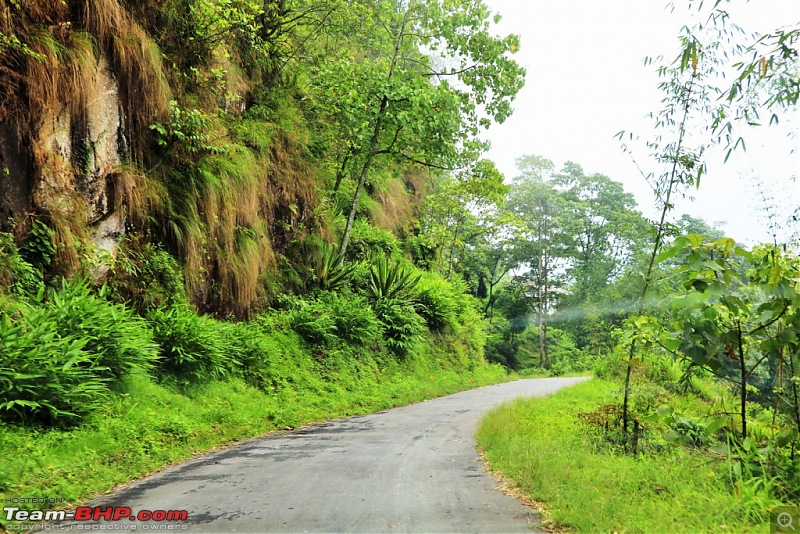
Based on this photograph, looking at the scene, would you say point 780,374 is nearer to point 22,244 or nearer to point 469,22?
point 22,244

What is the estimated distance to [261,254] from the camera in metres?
13.0

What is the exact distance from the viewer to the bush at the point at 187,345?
8.79m

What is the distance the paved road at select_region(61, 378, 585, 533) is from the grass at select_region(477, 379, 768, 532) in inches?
14.6

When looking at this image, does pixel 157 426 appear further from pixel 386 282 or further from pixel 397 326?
pixel 386 282

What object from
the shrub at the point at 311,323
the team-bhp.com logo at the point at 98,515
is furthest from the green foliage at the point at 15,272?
the shrub at the point at 311,323

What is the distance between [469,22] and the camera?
45.8ft

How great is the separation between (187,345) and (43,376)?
325 cm

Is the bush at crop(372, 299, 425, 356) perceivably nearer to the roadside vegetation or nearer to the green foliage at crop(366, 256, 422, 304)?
the green foliage at crop(366, 256, 422, 304)

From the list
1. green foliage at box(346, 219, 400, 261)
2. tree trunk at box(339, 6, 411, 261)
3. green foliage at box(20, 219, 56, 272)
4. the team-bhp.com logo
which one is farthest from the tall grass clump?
green foliage at box(346, 219, 400, 261)

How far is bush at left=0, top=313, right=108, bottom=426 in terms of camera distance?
554 centimetres

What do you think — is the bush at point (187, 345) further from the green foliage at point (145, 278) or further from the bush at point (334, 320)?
the bush at point (334, 320)

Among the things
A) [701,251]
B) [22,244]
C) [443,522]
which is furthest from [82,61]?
[701,251]

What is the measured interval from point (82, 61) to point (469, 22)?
32.2ft


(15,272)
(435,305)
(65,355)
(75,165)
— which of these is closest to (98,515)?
(65,355)
